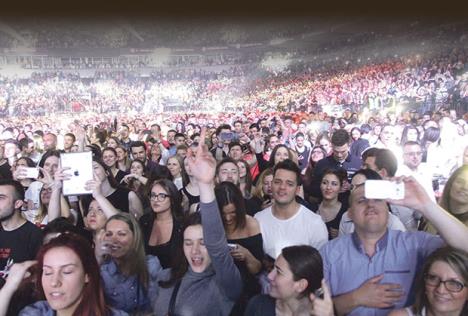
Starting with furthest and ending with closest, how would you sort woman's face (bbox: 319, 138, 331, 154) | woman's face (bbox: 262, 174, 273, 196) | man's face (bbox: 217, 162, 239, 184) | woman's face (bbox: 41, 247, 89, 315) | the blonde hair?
1. woman's face (bbox: 319, 138, 331, 154)
2. woman's face (bbox: 262, 174, 273, 196)
3. man's face (bbox: 217, 162, 239, 184)
4. the blonde hair
5. woman's face (bbox: 41, 247, 89, 315)

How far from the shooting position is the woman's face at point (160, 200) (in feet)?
11.3

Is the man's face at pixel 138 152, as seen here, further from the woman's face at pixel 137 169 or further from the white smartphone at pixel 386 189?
the white smartphone at pixel 386 189

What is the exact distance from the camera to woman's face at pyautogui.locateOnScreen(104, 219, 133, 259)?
2.64 meters

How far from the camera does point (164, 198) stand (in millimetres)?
3469

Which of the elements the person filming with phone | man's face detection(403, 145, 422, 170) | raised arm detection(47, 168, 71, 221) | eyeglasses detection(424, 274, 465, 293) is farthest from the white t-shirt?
man's face detection(403, 145, 422, 170)

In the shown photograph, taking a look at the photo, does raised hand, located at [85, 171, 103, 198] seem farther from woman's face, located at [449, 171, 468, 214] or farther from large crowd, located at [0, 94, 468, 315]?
woman's face, located at [449, 171, 468, 214]

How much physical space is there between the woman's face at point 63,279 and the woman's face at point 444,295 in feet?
4.59

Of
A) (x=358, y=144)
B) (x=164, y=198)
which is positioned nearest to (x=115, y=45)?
(x=358, y=144)

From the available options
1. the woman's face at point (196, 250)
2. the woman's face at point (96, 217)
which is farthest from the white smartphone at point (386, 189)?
the woman's face at point (96, 217)

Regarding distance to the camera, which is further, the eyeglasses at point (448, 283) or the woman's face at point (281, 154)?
the woman's face at point (281, 154)

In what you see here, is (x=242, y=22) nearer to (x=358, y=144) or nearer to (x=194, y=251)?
(x=358, y=144)

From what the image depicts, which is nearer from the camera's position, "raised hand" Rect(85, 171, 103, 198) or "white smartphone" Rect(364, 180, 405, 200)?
"white smartphone" Rect(364, 180, 405, 200)

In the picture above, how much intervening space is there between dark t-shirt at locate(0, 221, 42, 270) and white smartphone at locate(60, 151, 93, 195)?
14.2 inches

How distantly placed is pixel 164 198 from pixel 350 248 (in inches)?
60.8
